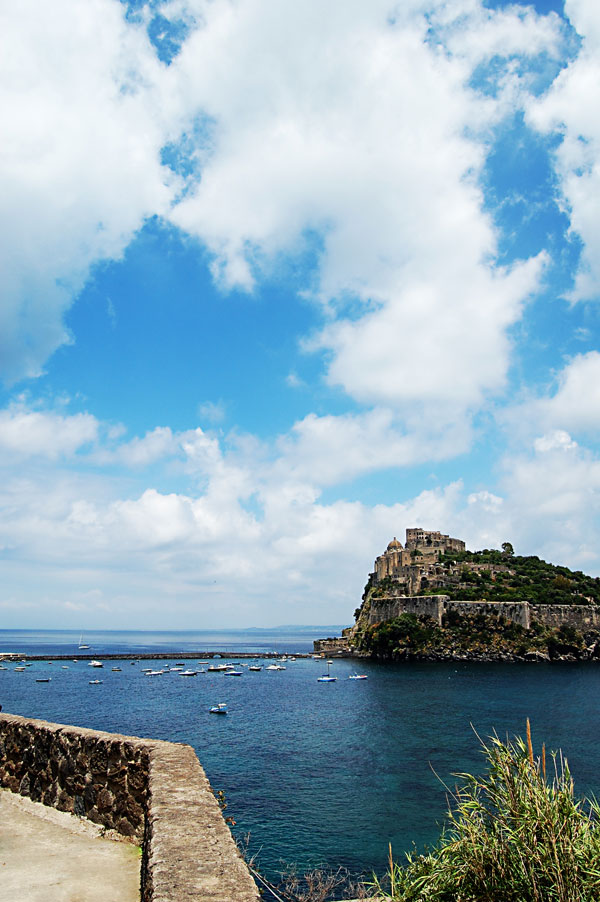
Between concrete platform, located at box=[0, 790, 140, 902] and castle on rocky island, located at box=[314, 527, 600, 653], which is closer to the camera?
concrete platform, located at box=[0, 790, 140, 902]

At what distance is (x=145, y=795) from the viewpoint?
5.67 m

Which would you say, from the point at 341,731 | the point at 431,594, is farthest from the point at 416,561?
the point at 341,731

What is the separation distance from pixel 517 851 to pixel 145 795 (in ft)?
11.0

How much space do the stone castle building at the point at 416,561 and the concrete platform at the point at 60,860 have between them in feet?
318

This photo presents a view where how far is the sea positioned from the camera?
19969mm

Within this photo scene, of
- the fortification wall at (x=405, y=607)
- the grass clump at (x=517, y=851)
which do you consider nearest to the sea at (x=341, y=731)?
the grass clump at (x=517, y=851)

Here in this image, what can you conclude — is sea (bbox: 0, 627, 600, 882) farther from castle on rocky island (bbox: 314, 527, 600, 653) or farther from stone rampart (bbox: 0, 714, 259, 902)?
castle on rocky island (bbox: 314, 527, 600, 653)

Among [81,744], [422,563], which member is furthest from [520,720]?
[422,563]

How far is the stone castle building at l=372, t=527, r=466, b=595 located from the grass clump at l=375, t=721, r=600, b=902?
3829 inches

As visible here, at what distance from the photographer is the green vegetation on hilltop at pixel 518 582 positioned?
94.6 meters

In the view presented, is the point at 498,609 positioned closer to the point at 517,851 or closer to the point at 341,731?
the point at 341,731

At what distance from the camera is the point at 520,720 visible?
41875 mm

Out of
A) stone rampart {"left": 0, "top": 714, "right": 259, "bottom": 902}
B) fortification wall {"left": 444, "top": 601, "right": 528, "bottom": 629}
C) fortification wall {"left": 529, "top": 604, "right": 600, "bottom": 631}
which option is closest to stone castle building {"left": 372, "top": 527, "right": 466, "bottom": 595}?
fortification wall {"left": 444, "top": 601, "right": 528, "bottom": 629}

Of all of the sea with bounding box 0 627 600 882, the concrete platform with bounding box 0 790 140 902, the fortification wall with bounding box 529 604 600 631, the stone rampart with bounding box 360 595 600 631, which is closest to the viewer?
the concrete platform with bounding box 0 790 140 902
